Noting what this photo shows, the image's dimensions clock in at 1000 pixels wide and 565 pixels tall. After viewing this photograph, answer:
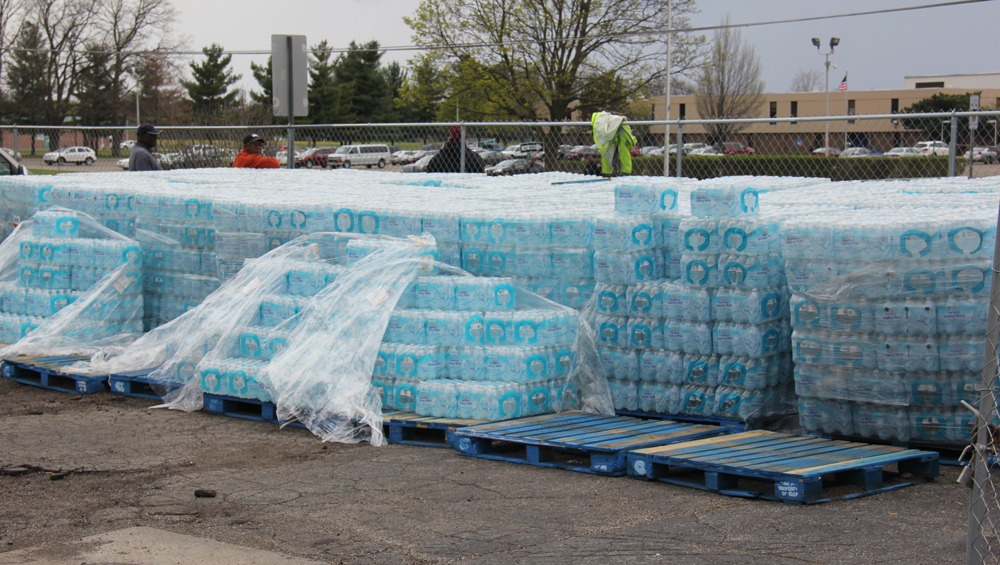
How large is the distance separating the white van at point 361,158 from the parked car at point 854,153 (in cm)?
1328

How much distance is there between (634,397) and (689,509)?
2.15 metres

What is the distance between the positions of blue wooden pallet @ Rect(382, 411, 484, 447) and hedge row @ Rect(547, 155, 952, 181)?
1108cm

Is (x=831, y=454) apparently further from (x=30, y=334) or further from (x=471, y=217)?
(x=30, y=334)

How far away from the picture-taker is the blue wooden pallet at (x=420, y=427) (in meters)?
7.12

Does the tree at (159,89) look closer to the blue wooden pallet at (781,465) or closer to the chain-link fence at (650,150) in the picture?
the chain-link fence at (650,150)

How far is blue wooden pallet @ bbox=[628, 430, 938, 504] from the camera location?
562cm

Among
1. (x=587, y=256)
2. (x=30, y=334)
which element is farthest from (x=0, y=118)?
(x=587, y=256)

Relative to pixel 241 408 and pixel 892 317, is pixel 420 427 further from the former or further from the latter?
pixel 892 317

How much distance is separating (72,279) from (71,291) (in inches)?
4.9

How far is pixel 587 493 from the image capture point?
233 inches

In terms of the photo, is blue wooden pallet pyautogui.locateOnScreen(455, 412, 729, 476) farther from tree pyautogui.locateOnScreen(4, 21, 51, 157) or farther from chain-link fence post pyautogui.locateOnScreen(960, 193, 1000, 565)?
tree pyautogui.locateOnScreen(4, 21, 51, 157)

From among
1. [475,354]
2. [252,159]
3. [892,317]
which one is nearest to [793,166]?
[252,159]

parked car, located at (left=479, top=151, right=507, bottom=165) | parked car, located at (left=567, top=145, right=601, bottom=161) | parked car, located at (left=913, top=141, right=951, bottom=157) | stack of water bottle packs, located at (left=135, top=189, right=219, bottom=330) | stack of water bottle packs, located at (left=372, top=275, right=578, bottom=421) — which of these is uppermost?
parked car, located at (left=567, top=145, right=601, bottom=161)

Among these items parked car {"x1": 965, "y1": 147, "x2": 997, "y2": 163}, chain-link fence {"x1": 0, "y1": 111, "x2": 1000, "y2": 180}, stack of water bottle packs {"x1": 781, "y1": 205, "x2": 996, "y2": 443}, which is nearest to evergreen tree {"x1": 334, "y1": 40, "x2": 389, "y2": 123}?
chain-link fence {"x1": 0, "y1": 111, "x2": 1000, "y2": 180}
